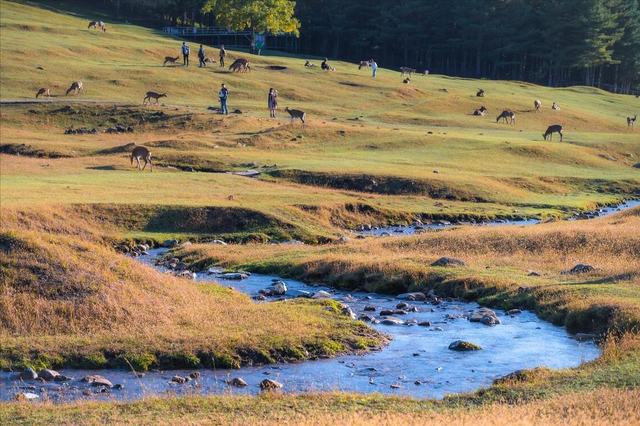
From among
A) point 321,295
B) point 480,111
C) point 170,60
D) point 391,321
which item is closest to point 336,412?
point 391,321

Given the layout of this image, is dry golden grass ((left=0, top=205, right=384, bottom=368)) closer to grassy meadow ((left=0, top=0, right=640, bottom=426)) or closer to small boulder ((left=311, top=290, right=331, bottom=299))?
grassy meadow ((left=0, top=0, right=640, bottom=426))

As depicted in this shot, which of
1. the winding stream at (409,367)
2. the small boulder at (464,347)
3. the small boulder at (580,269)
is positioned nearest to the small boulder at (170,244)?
the winding stream at (409,367)

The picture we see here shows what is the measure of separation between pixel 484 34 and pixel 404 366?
329ft

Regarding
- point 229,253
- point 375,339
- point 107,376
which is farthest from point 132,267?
point 229,253

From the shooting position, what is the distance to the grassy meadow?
53.0 feet

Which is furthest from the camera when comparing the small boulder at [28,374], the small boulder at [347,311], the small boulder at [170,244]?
the small boulder at [170,244]

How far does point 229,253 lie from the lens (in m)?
31.9

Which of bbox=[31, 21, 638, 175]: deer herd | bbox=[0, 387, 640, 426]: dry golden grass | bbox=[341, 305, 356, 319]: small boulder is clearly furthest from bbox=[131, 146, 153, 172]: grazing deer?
bbox=[0, 387, 640, 426]: dry golden grass

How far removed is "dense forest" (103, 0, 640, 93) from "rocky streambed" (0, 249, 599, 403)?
264 feet

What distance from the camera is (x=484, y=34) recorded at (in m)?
114

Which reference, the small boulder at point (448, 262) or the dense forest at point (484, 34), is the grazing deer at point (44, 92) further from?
the small boulder at point (448, 262)

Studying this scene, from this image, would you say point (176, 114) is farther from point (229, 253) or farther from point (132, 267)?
point (132, 267)

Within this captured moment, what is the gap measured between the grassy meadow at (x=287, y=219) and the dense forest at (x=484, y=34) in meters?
24.8

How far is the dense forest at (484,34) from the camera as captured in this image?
10944 cm
